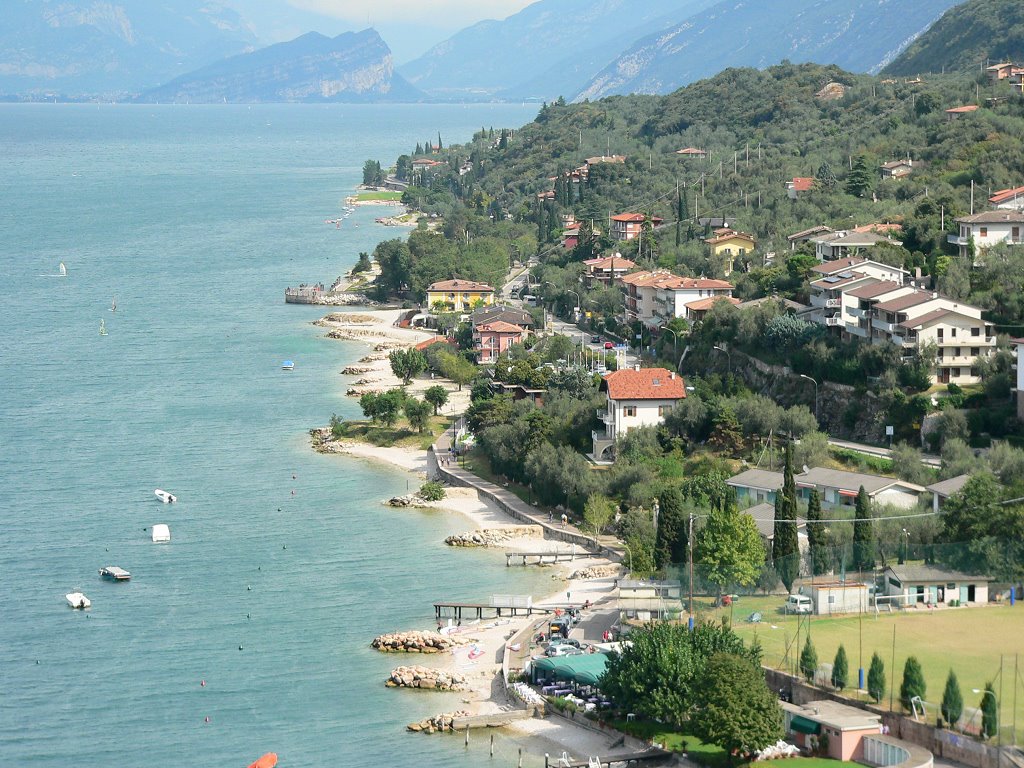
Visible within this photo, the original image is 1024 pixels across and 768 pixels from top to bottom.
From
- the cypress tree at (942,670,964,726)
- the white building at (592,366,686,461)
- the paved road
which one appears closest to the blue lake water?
the white building at (592,366,686,461)

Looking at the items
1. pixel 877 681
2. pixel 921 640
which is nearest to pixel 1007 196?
pixel 921 640

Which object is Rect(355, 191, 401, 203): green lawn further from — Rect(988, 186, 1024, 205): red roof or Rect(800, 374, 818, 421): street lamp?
Rect(800, 374, 818, 421): street lamp

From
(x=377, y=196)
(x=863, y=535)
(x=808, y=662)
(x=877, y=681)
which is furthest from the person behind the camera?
(x=377, y=196)

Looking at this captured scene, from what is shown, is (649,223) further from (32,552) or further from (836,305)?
(32,552)

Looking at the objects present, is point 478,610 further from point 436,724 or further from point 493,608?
point 436,724

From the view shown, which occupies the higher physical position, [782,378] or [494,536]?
[782,378]

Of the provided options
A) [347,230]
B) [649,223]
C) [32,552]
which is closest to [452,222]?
[347,230]

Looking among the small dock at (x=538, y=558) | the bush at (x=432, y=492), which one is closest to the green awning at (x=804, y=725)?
the small dock at (x=538, y=558)

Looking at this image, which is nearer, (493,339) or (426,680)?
(426,680)
